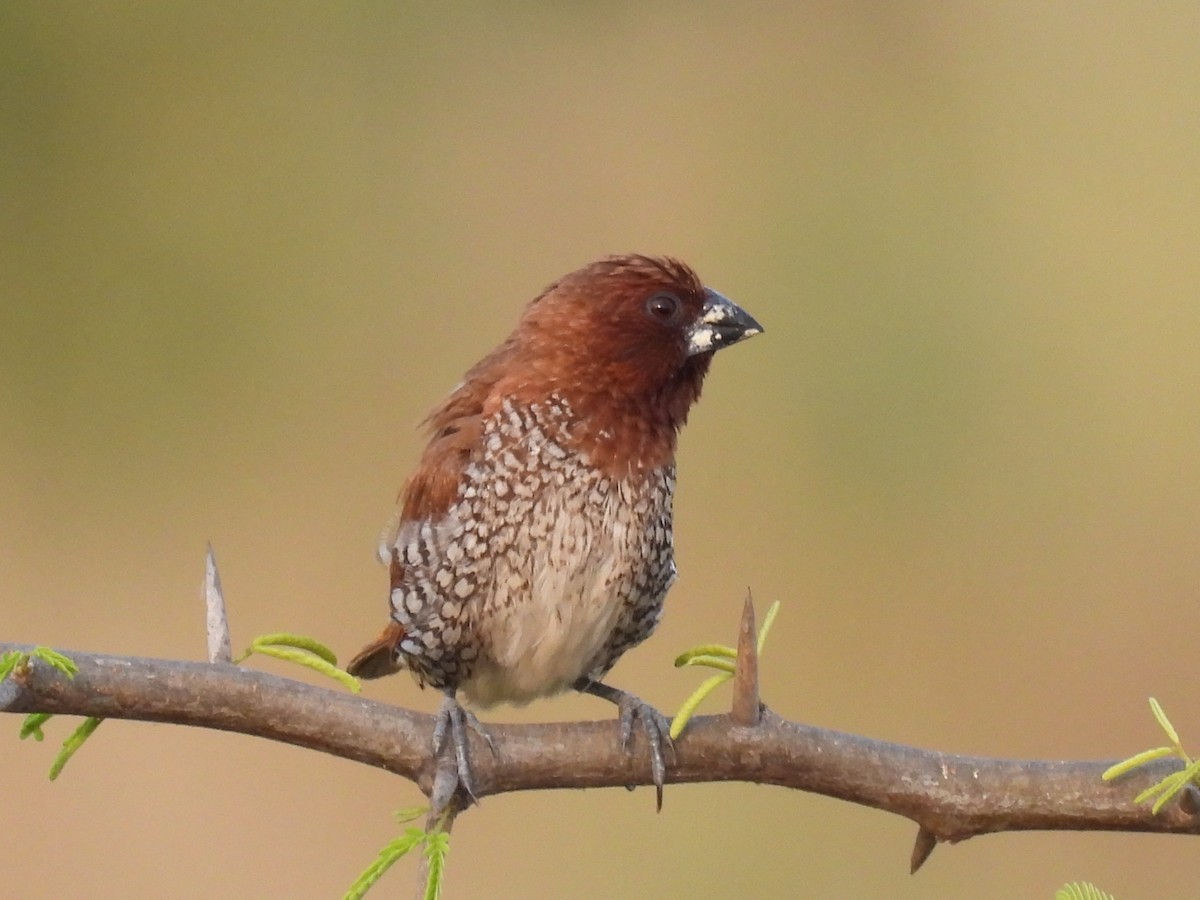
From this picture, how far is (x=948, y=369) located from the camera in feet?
9.12

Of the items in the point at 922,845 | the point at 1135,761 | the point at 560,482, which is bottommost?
the point at 922,845

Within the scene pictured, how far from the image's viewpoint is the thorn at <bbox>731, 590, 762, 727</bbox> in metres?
1.07

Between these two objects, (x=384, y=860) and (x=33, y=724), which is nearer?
(x=384, y=860)

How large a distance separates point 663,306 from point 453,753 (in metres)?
0.69

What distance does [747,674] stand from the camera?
3.76 ft

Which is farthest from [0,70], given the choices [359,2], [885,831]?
[885,831]

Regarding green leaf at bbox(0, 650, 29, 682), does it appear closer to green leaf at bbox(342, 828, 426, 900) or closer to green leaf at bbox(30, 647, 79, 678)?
green leaf at bbox(30, 647, 79, 678)

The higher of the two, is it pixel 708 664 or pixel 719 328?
pixel 719 328

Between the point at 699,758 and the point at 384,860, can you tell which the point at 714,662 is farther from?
the point at 384,860

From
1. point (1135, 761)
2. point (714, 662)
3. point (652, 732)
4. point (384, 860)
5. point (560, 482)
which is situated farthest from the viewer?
point (560, 482)

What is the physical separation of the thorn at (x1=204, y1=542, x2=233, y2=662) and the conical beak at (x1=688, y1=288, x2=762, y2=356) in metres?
0.70

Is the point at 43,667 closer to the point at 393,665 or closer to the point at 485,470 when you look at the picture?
the point at 485,470

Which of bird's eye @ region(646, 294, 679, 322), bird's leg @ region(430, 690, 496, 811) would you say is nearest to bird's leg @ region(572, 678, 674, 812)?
bird's leg @ region(430, 690, 496, 811)

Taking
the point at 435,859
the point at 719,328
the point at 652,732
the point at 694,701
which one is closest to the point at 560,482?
the point at 719,328
